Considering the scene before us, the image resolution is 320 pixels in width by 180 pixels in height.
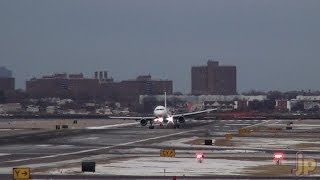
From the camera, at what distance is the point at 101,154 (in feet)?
196

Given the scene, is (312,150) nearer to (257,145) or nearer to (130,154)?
(257,145)

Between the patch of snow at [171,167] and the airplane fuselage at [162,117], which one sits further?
the airplane fuselage at [162,117]

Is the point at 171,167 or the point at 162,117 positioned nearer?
the point at 171,167

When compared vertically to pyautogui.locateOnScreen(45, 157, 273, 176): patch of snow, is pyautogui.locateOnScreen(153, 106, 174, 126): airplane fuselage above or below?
above

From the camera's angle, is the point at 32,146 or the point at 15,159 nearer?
the point at 15,159

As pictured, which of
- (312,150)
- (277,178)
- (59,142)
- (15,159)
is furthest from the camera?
(59,142)

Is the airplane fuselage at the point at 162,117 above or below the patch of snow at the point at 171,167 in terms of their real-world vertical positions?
above

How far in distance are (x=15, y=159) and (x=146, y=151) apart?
13359 millimetres

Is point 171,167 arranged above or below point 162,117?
below

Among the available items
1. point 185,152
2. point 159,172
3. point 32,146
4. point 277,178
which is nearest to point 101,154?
point 185,152

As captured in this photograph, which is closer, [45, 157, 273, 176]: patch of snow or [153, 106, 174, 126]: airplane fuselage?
[45, 157, 273, 176]: patch of snow

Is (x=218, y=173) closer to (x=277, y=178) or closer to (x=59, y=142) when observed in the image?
(x=277, y=178)

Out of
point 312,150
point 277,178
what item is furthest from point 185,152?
point 277,178

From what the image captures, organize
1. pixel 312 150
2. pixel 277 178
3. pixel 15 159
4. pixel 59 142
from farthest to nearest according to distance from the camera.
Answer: pixel 59 142 < pixel 312 150 < pixel 15 159 < pixel 277 178
